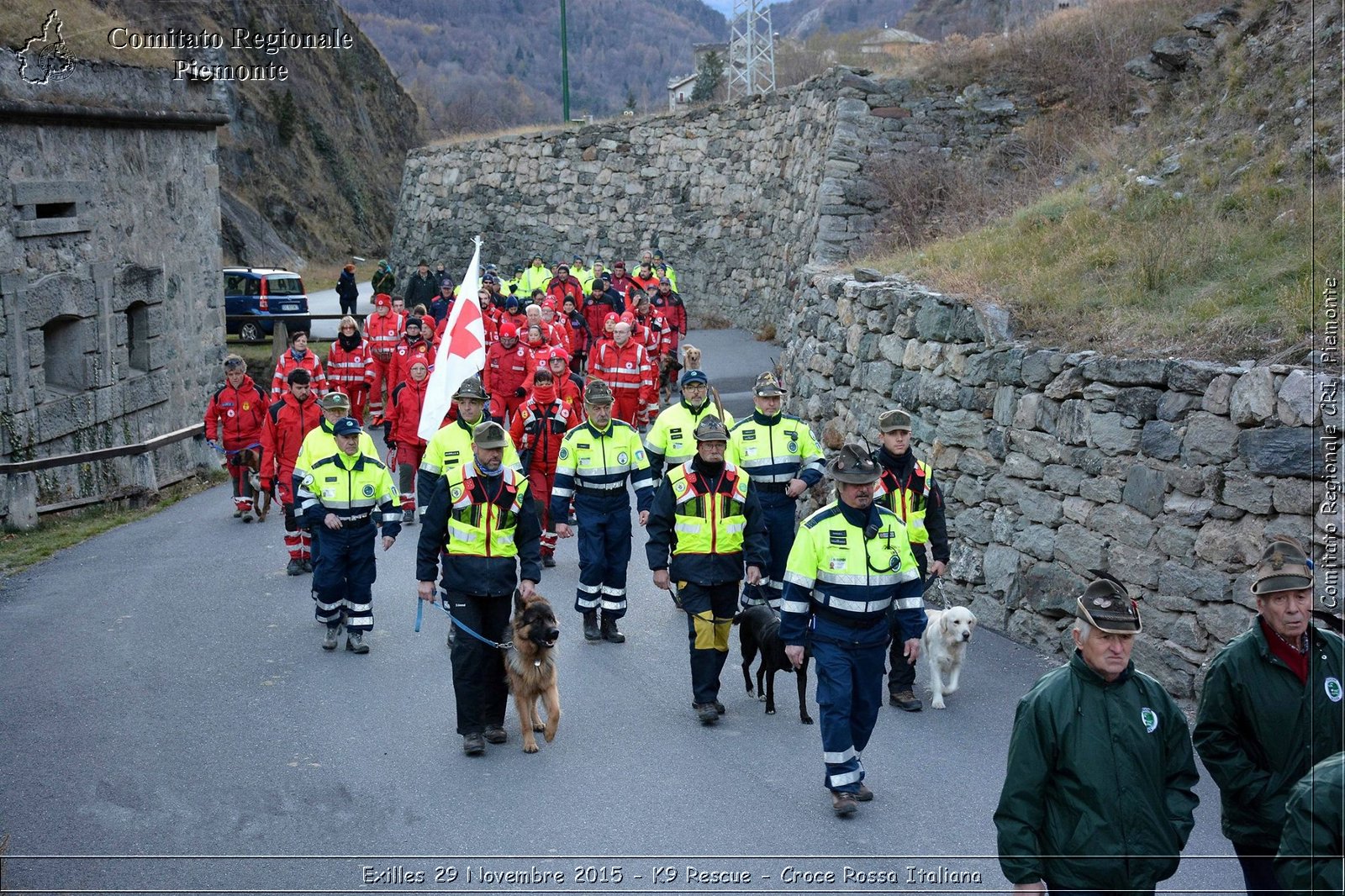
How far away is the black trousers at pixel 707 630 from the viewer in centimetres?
841

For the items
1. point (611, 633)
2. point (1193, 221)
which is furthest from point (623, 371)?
point (1193, 221)

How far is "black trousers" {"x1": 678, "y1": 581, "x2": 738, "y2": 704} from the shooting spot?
8.41m

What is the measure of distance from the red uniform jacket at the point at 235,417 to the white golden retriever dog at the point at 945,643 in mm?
8410

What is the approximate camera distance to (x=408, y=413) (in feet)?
43.7

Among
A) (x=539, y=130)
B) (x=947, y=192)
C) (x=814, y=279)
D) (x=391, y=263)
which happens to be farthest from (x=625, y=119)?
(x=814, y=279)

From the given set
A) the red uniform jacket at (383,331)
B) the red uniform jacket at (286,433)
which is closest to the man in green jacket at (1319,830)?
the red uniform jacket at (286,433)

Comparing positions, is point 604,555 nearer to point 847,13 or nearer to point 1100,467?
point 1100,467

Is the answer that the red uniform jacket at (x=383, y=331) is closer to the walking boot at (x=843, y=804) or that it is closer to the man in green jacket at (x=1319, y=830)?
the walking boot at (x=843, y=804)

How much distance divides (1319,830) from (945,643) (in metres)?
4.93

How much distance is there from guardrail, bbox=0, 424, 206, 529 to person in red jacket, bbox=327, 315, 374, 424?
2089mm

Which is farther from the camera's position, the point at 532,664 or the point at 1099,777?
the point at 532,664

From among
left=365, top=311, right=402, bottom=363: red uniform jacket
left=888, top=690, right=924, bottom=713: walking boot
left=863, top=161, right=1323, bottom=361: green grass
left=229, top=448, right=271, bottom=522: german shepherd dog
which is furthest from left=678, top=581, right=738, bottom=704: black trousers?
left=365, top=311, right=402, bottom=363: red uniform jacket

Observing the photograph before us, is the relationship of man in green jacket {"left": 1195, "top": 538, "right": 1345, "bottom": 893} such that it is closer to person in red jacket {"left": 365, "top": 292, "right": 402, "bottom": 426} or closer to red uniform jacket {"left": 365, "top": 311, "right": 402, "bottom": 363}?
person in red jacket {"left": 365, "top": 292, "right": 402, "bottom": 426}

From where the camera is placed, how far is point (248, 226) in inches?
1800
